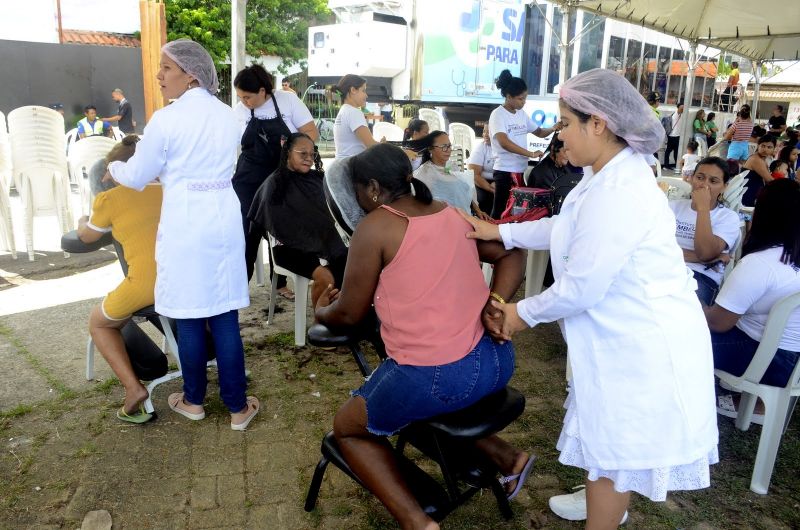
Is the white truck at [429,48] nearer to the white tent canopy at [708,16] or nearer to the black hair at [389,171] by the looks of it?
the white tent canopy at [708,16]

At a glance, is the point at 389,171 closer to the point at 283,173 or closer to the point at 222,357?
the point at 222,357

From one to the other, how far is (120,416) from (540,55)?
37.3 ft

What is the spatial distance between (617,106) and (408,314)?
0.82 m

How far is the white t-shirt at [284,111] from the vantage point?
4.16 m

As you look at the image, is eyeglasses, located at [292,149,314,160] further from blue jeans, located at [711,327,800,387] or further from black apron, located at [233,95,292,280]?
blue jeans, located at [711,327,800,387]

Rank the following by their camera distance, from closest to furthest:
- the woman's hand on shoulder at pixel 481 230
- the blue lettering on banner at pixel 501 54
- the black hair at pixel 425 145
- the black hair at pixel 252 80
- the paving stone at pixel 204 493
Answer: the woman's hand on shoulder at pixel 481 230, the paving stone at pixel 204 493, the black hair at pixel 252 80, the black hair at pixel 425 145, the blue lettering on banner at pixel 501 54

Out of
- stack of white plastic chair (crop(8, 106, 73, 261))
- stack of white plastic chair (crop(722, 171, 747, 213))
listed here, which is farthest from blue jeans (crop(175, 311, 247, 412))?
stack of white plastic chair (crop(8, 106, 73, 261))

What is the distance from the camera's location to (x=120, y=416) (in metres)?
2.93

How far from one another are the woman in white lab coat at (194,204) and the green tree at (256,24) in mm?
18096

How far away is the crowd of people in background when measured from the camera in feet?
5.51

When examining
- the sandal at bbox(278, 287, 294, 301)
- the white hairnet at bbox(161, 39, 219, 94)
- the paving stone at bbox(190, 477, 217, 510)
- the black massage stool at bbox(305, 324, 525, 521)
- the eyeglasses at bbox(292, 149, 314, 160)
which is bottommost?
the paving stone at bbox(190, 477, 217, 510)

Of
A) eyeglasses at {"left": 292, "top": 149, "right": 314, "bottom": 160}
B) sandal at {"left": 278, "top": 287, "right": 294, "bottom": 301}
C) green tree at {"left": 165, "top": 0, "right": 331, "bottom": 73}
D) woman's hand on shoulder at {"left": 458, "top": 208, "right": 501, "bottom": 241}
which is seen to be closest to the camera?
woman's hand on shoulder at {"left": 458, "top": 208, "right": 501, "bottom": 241}

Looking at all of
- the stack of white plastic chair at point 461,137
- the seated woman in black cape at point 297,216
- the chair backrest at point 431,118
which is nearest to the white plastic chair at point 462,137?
the stack of white plastic chair at point 461,137

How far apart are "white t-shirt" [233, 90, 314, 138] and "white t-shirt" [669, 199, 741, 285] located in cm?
251
